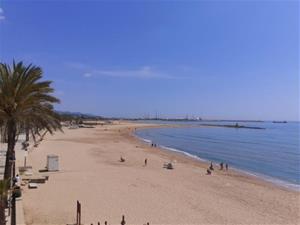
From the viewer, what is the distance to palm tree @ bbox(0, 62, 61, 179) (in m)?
15.1

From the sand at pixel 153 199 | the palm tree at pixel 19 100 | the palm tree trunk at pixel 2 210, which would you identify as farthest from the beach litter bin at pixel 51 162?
the palm tree trunk at pixel 2 210

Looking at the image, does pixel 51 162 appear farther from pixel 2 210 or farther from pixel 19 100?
pixel 2 210

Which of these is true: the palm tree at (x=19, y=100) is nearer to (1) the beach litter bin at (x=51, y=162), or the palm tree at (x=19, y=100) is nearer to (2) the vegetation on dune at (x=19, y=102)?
(2) the vegetation on dune at (x=19, y=102)

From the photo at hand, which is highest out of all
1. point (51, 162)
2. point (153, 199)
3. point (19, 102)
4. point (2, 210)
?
point (19, 102)

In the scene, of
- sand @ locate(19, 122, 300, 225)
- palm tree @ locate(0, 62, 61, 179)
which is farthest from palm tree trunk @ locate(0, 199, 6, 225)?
palm tree @ locate(0, 62, 61, 179)

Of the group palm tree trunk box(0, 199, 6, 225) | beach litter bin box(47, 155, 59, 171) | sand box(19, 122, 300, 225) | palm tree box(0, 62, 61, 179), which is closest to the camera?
palm tree trunk box(0, 199, 6, 225)

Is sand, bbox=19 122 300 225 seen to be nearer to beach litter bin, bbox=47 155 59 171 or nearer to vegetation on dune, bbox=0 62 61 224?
beach litter bin, bbox=47 155 59 171

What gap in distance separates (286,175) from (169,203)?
2143 cm

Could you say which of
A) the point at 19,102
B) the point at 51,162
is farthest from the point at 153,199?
the point at 51,162

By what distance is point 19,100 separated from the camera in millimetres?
15406

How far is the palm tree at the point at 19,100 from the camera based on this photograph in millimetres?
15117

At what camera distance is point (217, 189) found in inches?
989

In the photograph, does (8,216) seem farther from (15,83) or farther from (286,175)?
(286,175)

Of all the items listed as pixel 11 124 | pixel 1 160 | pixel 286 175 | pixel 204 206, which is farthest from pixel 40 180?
pixel 286 175
